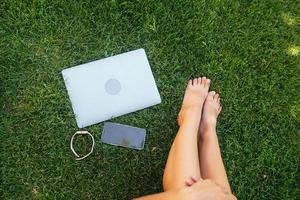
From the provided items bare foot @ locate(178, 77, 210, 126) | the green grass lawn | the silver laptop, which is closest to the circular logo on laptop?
the silver laptop

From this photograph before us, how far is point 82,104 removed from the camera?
7.60 feet

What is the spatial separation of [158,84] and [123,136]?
35 cm

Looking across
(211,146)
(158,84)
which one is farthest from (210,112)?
(158,84)

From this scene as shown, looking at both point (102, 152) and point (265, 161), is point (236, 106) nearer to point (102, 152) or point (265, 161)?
point (265, 161)

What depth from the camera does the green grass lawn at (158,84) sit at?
2.26 meters

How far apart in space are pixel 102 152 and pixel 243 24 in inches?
42.2

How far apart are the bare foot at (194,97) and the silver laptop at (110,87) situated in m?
0.15

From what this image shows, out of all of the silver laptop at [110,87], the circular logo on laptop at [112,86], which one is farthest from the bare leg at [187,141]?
the circular logo on laptop at [112,86]

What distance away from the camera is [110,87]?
2.36 metres

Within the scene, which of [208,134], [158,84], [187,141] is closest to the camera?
[187,141]

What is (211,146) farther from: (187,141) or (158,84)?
(158,84)

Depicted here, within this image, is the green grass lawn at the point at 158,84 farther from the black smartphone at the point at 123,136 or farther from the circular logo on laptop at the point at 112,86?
the circular logo on laptop at the point at 112,86

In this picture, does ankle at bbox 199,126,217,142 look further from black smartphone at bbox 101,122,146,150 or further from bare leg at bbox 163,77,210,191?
black smartphone at bbox 101,122,146,150

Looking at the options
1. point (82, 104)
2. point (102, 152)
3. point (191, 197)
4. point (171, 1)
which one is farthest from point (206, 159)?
point (171, 1)
